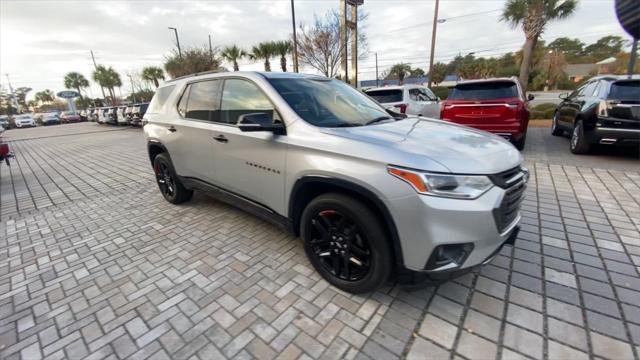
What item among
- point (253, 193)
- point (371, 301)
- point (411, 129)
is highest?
point (411, 129)

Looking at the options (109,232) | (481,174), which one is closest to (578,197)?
(481,174)

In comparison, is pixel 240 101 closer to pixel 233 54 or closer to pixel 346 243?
pixel 346 243

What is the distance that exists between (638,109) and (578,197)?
2490 mm

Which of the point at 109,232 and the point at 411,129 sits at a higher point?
the point at 411,129

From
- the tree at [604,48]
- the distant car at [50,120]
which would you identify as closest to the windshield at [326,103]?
the distant car at [50,120]

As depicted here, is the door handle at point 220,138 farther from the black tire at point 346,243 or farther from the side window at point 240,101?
the black tire at point 346,243

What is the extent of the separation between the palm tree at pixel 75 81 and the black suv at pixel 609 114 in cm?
7155

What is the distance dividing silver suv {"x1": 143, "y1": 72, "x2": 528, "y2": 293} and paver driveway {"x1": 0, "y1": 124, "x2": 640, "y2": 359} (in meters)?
0.38

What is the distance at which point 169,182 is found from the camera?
434 cm

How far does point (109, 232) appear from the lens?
3.58m

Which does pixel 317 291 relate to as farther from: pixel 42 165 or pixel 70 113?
pixel 70 113

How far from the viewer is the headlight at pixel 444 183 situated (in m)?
1.75

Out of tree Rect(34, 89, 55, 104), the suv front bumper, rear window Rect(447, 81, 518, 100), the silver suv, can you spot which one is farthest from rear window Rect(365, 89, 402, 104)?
tree Rect(34, 89, 55, 104)

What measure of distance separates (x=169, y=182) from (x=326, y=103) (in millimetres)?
2901
